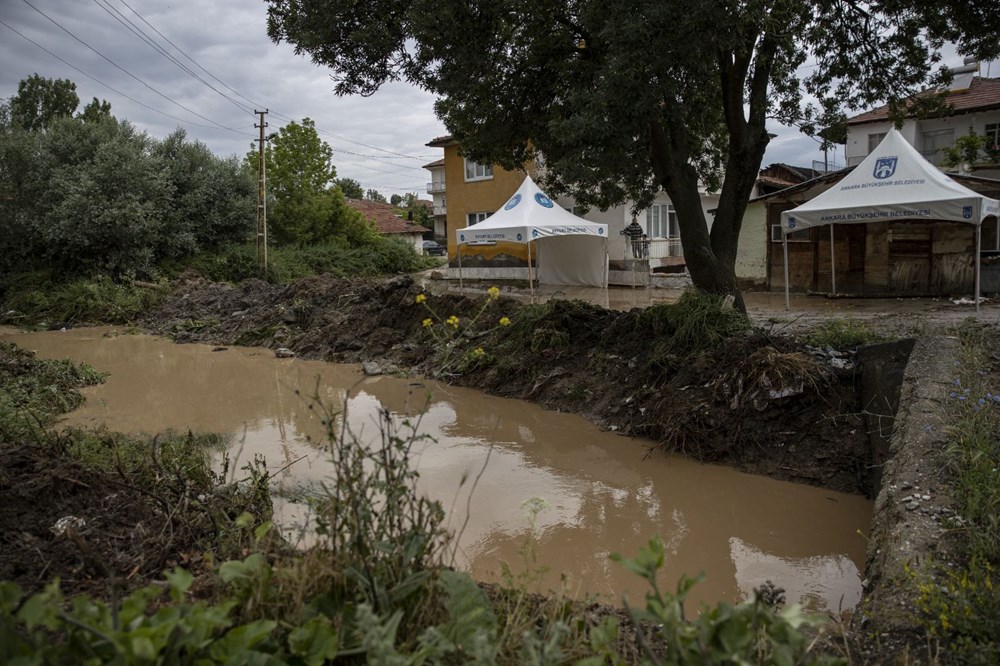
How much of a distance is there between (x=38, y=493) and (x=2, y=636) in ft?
8.72

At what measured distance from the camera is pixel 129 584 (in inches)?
119

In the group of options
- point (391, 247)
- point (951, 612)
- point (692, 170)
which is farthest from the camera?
point (391, 247)

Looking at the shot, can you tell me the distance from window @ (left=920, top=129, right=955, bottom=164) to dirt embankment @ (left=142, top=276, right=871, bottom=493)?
76.6ft

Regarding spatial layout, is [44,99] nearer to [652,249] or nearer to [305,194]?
[305,194]

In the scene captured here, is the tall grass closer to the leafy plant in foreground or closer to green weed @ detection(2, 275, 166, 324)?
green weed @ detection(2, 275, 166, 324)

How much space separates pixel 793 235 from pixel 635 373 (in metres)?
11.6

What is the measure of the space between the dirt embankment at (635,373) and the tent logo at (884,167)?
22.3 feet

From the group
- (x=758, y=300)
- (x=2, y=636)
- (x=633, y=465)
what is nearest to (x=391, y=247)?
(x=758, y=300)

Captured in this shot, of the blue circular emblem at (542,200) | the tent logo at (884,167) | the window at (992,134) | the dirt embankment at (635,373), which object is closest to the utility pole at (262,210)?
the dirt embankment at (635,373)

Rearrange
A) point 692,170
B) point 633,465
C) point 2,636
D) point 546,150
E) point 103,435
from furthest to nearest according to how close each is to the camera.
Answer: point 546,150 < point 692,170 < point 633,465 < point 103,435 < point 2,636

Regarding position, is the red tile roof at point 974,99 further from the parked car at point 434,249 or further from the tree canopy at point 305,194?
the parked car at point 434,249

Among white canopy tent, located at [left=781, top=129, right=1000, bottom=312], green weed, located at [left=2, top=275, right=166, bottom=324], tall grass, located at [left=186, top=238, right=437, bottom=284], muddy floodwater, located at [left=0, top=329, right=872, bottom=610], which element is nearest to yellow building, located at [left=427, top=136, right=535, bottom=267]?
tall grass, located at [left=186, top=238, right=437, bottom=284]

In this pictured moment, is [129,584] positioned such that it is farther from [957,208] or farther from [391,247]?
[391,247]

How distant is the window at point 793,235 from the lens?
18.7 m
